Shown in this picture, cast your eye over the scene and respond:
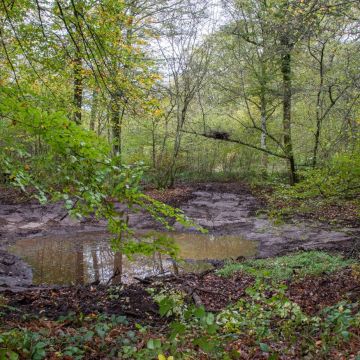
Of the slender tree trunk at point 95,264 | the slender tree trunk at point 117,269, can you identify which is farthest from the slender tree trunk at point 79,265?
the slender tree trunk at point 117,269

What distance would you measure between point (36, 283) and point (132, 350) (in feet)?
18.0

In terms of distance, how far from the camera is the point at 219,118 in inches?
929

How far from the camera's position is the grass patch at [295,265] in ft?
24.6

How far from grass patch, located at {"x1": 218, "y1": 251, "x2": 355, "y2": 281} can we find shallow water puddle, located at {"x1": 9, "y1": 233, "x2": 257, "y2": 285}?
111 cm

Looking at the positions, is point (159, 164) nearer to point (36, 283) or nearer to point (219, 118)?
point (219, 118)

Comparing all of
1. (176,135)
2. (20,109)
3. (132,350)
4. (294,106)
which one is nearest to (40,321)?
(132,350)

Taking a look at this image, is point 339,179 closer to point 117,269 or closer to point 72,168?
point 72,168

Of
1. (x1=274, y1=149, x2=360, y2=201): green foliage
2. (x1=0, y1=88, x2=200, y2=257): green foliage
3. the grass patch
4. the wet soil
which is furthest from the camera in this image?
the grass patch

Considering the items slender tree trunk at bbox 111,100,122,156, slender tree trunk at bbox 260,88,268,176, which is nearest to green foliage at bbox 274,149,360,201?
slender tree trunk at bbox 111,100,122,156

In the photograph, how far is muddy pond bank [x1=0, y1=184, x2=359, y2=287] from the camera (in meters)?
10.4

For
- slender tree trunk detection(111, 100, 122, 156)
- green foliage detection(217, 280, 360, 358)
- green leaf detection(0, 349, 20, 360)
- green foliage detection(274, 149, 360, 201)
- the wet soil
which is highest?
slender tree trunk detection(111, 100, 122, 156)

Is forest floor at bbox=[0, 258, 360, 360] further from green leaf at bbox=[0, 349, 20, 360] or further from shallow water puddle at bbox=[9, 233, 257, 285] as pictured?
shallow water puddle at bbox=[9, 233, 257, 285]

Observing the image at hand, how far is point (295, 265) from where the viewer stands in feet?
26.6

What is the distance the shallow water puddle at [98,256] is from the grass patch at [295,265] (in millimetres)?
1109
